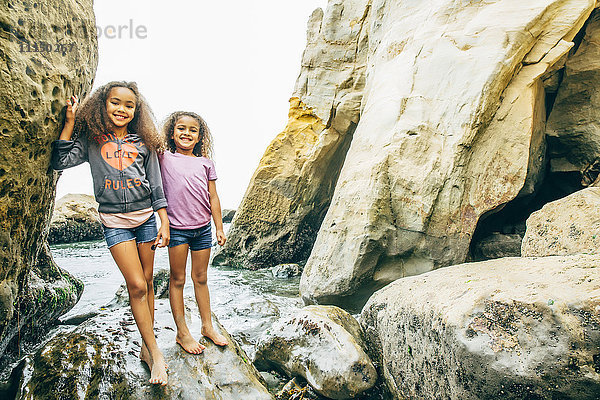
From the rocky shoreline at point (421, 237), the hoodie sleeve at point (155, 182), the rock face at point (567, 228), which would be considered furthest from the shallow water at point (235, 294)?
the rock face at point (567, 228)

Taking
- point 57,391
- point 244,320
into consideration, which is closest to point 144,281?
point 57,391

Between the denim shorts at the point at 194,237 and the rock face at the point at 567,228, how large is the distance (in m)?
3.21

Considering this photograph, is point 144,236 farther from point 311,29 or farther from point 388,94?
point 311,29

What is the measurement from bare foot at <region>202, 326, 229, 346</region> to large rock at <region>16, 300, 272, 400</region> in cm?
4

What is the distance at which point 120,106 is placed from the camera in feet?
8.79

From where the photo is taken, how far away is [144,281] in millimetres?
2598

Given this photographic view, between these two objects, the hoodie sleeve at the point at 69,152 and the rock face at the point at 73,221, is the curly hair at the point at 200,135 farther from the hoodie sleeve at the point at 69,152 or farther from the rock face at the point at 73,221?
the rock face at the point at 73,221

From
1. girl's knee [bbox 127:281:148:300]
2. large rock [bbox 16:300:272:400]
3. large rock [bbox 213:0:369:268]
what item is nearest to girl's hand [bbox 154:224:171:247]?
girl's knee [bbox 127:281:148:300]

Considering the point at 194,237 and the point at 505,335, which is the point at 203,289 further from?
the point at 505,335

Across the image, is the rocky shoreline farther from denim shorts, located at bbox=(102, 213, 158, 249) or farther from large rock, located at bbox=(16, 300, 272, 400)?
denim shorts, located at bbox=(102, 213, 158, 249)

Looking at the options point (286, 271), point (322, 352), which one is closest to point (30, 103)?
point (322, 352)

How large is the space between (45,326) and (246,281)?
435 centimetres

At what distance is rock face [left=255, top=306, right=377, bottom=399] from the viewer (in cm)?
296

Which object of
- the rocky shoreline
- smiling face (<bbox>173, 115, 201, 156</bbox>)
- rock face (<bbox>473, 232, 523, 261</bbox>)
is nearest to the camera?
the rocky shoreline
